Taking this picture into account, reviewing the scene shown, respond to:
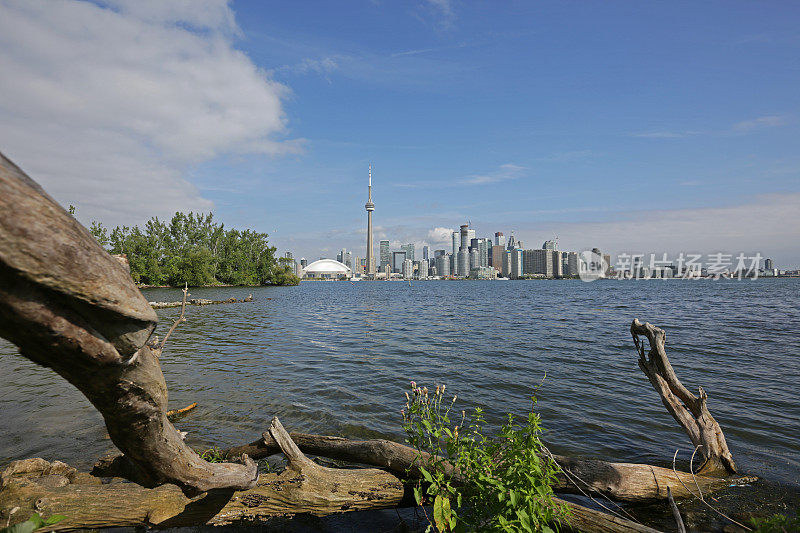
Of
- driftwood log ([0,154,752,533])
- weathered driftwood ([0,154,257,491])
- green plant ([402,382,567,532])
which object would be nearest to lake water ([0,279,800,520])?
driftwood log ([0,154,752,533])

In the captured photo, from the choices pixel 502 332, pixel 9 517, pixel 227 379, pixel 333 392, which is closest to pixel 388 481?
pixel 9 517

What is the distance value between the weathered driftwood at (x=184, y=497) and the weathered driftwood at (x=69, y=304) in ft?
8.18

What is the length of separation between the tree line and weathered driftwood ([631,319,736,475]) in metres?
86.4

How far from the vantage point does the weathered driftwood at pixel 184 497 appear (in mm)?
3973

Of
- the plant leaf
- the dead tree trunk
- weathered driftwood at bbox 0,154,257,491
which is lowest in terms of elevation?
the dead tree trunk

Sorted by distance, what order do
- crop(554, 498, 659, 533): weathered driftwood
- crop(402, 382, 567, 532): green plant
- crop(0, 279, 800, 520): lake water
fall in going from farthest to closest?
crop(0, 279, 800, 520): lake water, crop(554, 498, 659, 533): weathered driftwood, crop(402, 382, 567, 532): green plant

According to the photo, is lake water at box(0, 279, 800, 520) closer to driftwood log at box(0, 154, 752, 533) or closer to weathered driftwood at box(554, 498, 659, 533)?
driftwood log at box(0, 154, 752, 533)

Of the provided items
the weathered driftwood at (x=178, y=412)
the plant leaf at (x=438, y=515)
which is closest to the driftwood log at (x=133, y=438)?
the plant leaf at (x=438, y=515)

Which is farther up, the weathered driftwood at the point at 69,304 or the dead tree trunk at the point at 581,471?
Answer: the weathered driftwood at the point at 69,304

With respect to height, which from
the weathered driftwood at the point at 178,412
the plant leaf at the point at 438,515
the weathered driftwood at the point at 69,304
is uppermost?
the weathered driftwood at the point at 69,304

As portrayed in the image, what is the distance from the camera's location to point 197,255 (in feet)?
283

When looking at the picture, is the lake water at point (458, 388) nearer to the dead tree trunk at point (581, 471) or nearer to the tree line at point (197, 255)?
the dead tree trunk at point (581, 471)

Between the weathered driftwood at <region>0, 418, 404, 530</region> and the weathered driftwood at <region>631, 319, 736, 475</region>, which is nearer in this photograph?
the weathered driftwood at <region>0, 418, 404, 530</region>

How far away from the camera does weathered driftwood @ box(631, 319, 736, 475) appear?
6012mm
